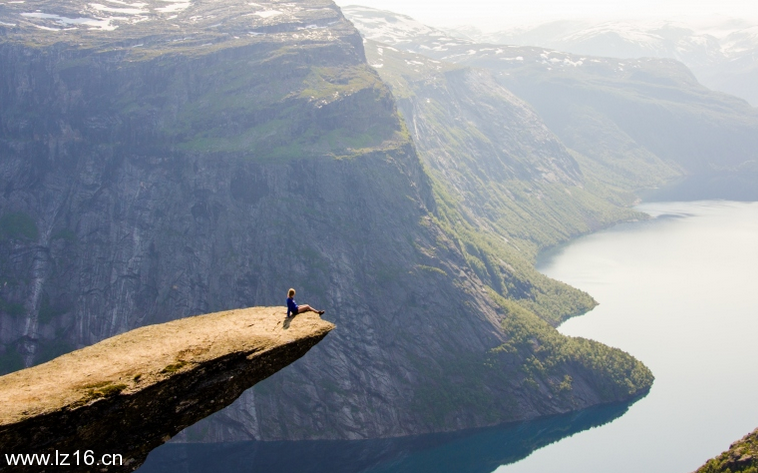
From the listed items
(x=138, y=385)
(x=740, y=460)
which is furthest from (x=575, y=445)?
(x=138, y=385)

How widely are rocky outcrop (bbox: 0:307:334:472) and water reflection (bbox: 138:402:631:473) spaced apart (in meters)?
125

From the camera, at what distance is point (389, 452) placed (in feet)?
516

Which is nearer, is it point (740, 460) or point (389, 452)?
point (740, 460)

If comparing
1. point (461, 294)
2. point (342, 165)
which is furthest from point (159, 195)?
point (461, 294)

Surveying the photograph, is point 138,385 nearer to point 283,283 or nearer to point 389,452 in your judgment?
point 389,452

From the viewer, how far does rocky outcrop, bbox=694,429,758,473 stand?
90062mm

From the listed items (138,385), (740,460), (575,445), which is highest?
(138,385)

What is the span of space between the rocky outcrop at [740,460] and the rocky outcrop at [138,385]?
81747 millimetres

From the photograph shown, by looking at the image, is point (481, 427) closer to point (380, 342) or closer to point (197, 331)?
point (380, 342)

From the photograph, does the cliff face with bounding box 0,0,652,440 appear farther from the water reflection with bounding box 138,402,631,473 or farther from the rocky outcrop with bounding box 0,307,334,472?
the rocky outcrop with bounding box 0,307,334,472

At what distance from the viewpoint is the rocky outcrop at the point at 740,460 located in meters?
90.1

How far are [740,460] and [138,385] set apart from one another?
9103 centimetres

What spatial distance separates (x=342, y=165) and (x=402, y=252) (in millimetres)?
31906

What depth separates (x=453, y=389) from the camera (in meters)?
172
